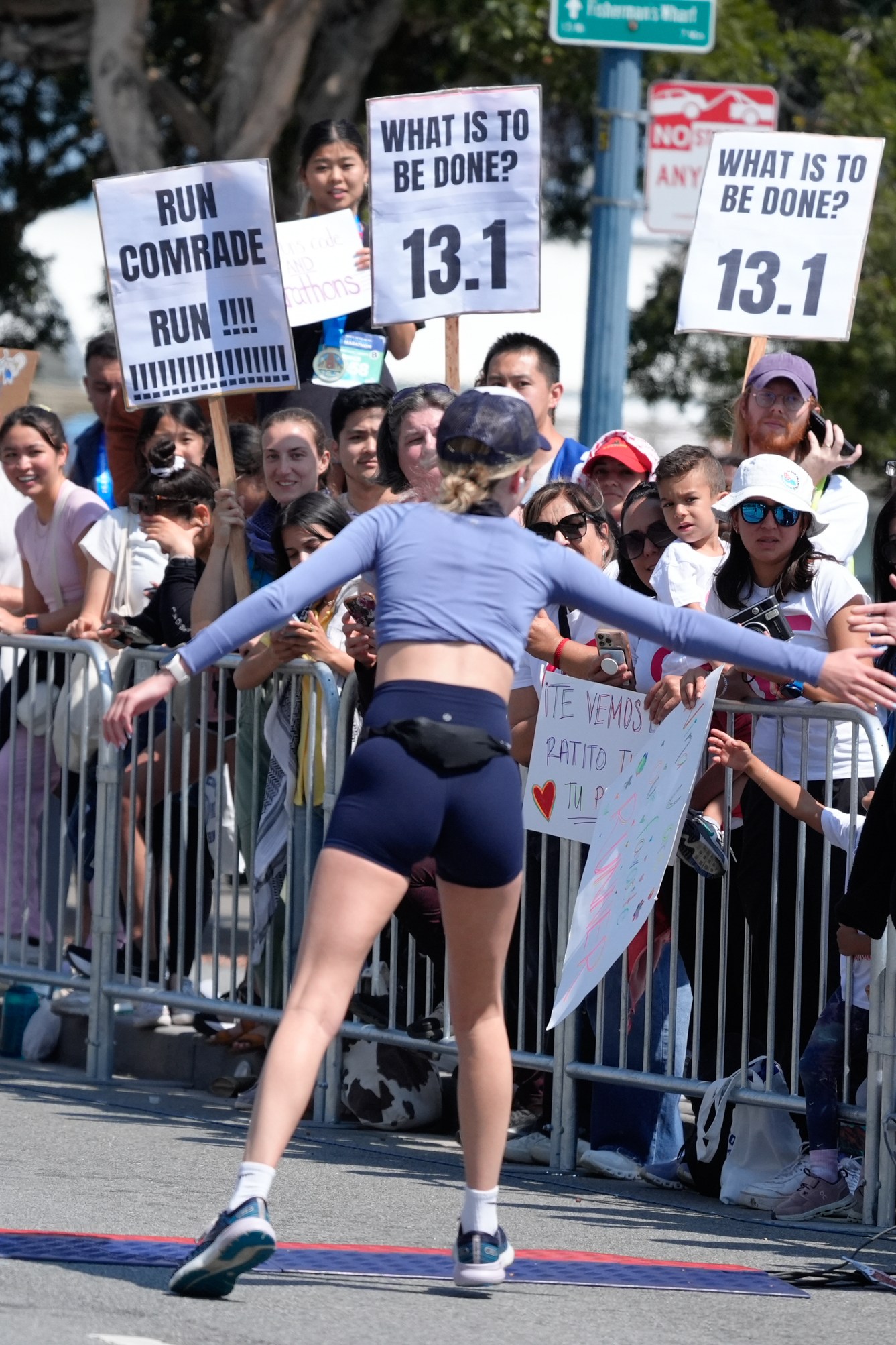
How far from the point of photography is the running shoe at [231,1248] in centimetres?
459

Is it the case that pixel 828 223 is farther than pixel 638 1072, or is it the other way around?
pixel 828 223

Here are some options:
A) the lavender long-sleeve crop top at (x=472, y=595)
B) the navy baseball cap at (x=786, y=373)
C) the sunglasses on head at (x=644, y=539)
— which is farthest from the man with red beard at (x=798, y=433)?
the lavender long-sleeve crop top at (x=472, y=595)

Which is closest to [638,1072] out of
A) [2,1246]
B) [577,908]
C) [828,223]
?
[577,908]

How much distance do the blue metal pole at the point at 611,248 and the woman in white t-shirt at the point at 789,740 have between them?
4.55m

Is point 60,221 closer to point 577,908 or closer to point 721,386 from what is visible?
point 721,386

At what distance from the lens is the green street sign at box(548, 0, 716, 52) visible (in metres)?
10.3

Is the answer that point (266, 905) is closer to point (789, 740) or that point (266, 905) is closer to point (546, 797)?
point (546, 797)

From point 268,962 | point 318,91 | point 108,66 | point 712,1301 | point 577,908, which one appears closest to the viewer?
point 712,1301

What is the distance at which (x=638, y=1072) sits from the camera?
6.66 meters

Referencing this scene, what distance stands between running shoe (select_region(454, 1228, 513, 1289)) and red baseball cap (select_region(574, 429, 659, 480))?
3287 millimetres

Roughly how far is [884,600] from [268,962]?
2.46 meters

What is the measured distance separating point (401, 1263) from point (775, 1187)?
1.42m

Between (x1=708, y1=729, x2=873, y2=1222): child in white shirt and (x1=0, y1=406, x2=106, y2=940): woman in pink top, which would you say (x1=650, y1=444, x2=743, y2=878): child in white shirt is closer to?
(x1=708, y1=729, x2=873, y2=1222): child in white shirt

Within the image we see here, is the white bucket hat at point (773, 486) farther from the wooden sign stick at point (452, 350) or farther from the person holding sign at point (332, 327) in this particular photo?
the person holding sign at point (332, 327)
